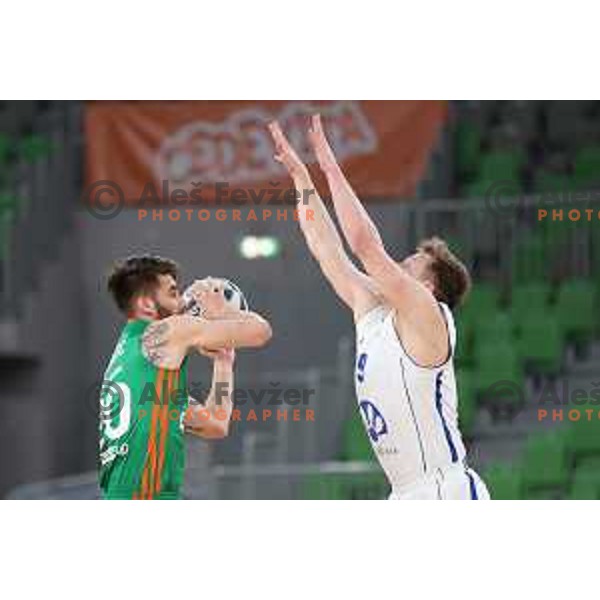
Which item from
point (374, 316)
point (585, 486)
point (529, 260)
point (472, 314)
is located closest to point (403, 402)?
point (374, 316)

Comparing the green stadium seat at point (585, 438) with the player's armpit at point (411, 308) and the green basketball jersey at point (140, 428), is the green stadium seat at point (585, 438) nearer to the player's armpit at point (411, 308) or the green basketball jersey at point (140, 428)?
the player's armpit at point (411, 308)

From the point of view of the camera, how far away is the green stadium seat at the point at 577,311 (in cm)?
1441

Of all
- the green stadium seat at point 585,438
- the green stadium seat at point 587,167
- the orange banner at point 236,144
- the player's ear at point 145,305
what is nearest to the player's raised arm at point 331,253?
the player's ear at point 145,305

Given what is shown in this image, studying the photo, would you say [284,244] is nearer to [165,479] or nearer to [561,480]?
[561,480]

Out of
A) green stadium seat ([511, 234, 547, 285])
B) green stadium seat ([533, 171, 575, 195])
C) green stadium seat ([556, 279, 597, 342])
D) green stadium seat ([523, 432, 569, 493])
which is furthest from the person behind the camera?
green stadium seat ([533, 171, 575, 195])

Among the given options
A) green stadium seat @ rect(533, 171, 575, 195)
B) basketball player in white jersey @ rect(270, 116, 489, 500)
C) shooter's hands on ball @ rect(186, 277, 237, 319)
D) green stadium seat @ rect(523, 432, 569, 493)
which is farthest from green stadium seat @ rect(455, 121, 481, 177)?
basketball player in white jersey @ rect(270, 116, 489, 500)

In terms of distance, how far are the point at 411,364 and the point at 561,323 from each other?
5166 mm

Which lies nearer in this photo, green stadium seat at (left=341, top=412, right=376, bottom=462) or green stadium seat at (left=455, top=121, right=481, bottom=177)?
green stadium seat at (left=341, top=412, right=376, bottom=462)

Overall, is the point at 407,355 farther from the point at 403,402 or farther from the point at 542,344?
the point at 542,344

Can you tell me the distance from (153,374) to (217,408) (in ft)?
1.51

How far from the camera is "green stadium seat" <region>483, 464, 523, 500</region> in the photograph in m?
12.1

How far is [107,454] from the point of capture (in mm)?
9305

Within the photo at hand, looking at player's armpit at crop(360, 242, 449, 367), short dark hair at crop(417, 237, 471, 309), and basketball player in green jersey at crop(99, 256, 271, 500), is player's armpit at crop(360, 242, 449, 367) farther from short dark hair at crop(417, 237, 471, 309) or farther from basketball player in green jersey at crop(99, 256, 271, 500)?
basketball player in green jersey at crop(99, 256, 271, 500)

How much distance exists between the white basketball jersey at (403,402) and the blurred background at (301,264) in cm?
316
